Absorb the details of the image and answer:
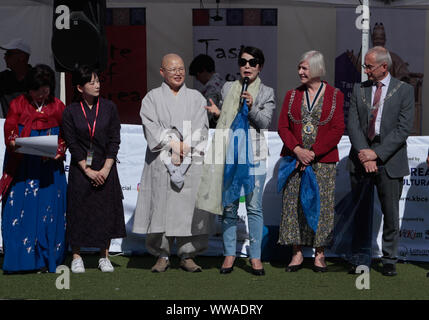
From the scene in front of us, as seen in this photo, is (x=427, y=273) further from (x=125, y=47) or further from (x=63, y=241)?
(x=125, y=47)

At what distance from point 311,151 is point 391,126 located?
24.6 inches

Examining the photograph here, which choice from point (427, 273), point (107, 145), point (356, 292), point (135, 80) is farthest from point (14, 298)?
point (135, 80)

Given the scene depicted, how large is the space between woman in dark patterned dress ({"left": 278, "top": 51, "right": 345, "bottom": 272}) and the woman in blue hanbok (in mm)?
1750

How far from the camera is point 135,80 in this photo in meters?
A: 9.16

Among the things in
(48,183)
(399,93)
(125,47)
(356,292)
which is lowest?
(356,292)

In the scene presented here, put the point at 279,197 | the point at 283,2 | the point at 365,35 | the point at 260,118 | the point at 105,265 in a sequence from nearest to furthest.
→ 1. the point at 260,118
2. the point at 105,265
3. the point at 279,197
4. the point at 365,35
5. the point at 283,2

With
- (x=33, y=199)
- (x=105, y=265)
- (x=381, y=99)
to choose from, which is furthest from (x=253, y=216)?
(x=33, y=199)

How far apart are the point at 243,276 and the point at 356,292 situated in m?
0.89

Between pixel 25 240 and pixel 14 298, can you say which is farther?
pixel 25 240

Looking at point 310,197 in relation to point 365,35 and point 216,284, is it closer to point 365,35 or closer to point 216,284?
point 216,284

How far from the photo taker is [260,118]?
17.7ft

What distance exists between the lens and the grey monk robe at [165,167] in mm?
5531

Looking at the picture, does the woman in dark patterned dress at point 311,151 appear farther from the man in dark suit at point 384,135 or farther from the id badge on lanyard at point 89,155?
the id badge on lanyard at point 89,155

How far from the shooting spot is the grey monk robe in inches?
218
